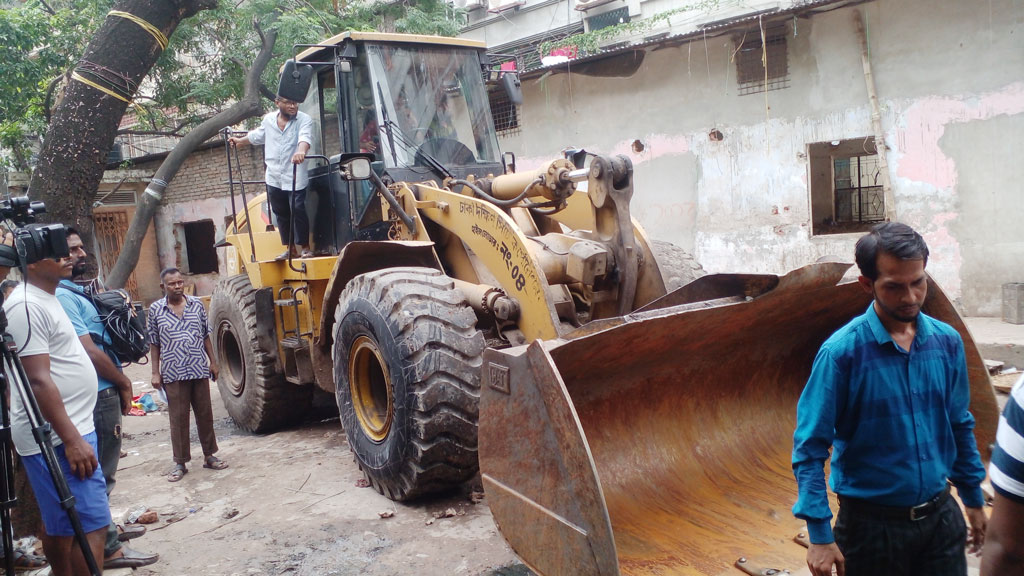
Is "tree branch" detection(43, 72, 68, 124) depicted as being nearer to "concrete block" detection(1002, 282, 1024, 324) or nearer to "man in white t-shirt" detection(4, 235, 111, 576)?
"man in white t-shirt" detection(4, 235, 111, 576)

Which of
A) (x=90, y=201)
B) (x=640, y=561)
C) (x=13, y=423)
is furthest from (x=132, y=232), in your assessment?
(x=640, y=561)

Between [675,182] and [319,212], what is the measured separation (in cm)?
674

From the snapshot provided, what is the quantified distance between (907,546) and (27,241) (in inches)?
138

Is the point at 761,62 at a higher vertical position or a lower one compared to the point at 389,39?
higher

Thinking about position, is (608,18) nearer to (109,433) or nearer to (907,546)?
(109,433)

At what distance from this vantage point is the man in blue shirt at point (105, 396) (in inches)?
158

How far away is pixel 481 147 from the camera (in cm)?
582

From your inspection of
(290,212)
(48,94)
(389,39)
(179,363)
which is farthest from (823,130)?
(48,94)

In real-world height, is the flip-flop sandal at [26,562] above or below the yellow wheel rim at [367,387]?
below

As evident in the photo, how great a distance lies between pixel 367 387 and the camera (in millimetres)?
4934

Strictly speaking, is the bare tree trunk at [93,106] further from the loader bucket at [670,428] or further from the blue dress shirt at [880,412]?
the blue dress shirt at [880,412]

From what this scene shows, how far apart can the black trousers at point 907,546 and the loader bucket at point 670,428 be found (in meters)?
0.74

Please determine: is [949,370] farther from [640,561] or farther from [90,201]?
[90,201]

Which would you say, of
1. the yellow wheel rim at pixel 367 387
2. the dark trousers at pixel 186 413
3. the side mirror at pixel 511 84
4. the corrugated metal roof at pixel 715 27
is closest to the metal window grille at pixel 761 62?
the corrugated metal roof at pixel 715 27
